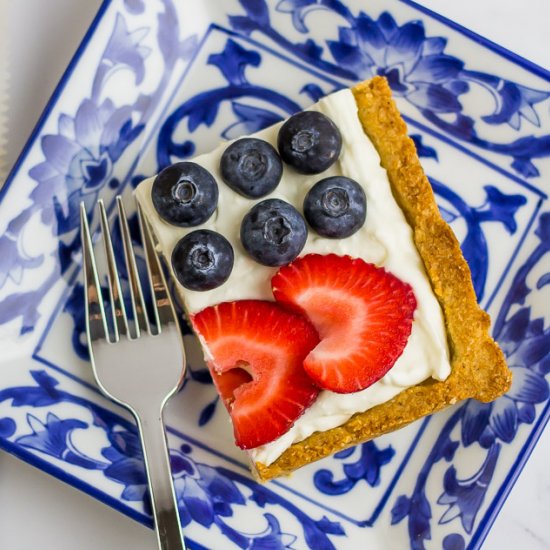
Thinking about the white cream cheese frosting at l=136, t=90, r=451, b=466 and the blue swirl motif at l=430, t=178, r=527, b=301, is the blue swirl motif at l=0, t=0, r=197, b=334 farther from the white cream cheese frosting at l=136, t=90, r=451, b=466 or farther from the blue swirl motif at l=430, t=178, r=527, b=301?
the blue swirl motif at l=430, t=178, r=527, b=301

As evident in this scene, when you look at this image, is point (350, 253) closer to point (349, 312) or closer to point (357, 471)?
point (349, 312)

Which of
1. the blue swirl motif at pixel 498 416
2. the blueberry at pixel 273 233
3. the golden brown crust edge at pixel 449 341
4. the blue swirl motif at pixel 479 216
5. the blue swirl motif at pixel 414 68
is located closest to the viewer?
the blueberry at pixel 273 233

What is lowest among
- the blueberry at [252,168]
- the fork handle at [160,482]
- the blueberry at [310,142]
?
the fork handle at [160,482]

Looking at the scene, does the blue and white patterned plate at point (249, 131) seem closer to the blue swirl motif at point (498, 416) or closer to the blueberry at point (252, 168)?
the blue swirl motif at point (498, 416)

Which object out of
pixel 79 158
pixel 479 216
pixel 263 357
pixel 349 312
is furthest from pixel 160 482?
pixel 479 216

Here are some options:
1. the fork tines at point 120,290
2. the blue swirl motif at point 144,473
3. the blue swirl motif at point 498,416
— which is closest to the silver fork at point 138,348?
the fork tines at point 120,290

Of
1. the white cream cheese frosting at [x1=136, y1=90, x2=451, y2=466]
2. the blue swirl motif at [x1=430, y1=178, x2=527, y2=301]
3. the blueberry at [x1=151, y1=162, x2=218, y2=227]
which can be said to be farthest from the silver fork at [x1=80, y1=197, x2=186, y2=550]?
the blue swirl motif at [x1=430, y1=178, x2=527, y2=301]
